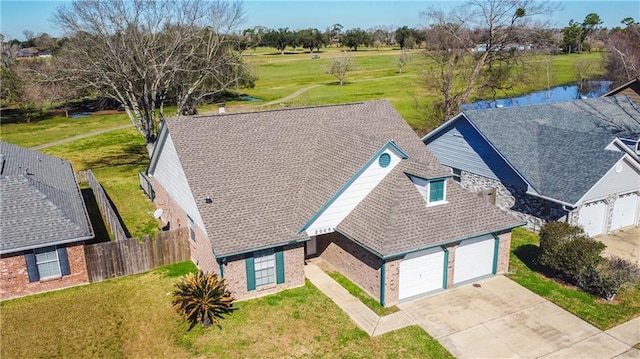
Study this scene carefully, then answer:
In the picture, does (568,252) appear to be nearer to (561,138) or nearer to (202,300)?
(561,138)

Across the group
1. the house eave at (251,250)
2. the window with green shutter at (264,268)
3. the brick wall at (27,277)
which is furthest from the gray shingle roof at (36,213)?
the window with green shutter at (264,268)

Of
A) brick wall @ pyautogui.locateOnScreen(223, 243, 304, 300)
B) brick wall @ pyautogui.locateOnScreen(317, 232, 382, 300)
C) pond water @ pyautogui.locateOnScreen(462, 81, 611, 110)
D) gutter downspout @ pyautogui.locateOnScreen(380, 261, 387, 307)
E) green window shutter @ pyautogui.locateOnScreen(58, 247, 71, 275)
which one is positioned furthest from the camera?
pond water @ pyautogui.locateOnScreen(462, 81, 611, 110)

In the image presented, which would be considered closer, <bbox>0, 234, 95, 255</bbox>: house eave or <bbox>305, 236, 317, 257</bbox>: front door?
<bbox>0, 234, 95, 255</bbox>: house eave

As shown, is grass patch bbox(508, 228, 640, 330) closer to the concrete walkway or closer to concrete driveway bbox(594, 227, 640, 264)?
concrete driveway bbox(594, 227, 640, 264)

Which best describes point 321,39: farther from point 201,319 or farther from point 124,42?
point 201,319

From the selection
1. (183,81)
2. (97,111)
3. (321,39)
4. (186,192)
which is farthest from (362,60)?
(186,192)

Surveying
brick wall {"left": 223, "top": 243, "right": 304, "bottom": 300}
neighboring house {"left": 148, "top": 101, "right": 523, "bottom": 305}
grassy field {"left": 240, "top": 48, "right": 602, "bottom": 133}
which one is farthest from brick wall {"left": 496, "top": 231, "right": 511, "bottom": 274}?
grassy field {"left": 240, "top": 48, "right": 602, "bottom": 133}
